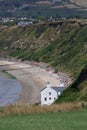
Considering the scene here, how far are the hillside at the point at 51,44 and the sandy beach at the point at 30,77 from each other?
3650 mm

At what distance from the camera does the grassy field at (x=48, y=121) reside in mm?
12500

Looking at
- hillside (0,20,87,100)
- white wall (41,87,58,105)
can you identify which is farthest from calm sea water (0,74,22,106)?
hillside (0,20,87,100)

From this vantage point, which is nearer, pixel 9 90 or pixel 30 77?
pixel 9 90

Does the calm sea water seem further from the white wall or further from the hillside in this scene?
the hillside

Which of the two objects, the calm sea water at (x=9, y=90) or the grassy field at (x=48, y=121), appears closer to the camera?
the grassy field at (x=48, y=121)

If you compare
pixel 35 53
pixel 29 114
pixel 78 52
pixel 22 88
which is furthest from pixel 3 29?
pixel 29 114

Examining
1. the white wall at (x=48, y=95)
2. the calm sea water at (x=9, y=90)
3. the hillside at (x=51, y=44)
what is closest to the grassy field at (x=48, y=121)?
the white wall at (x=48, y=95)

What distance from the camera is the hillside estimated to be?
110688 millimetres

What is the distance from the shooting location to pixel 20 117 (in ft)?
48.6

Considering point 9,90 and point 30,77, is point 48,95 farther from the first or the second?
point 30,77

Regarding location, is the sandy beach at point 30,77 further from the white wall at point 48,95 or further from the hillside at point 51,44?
the hillside at point 51,44

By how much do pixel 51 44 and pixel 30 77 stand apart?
130 ft

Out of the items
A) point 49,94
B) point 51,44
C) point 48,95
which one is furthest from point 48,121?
point 51,44

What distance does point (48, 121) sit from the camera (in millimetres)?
13625
